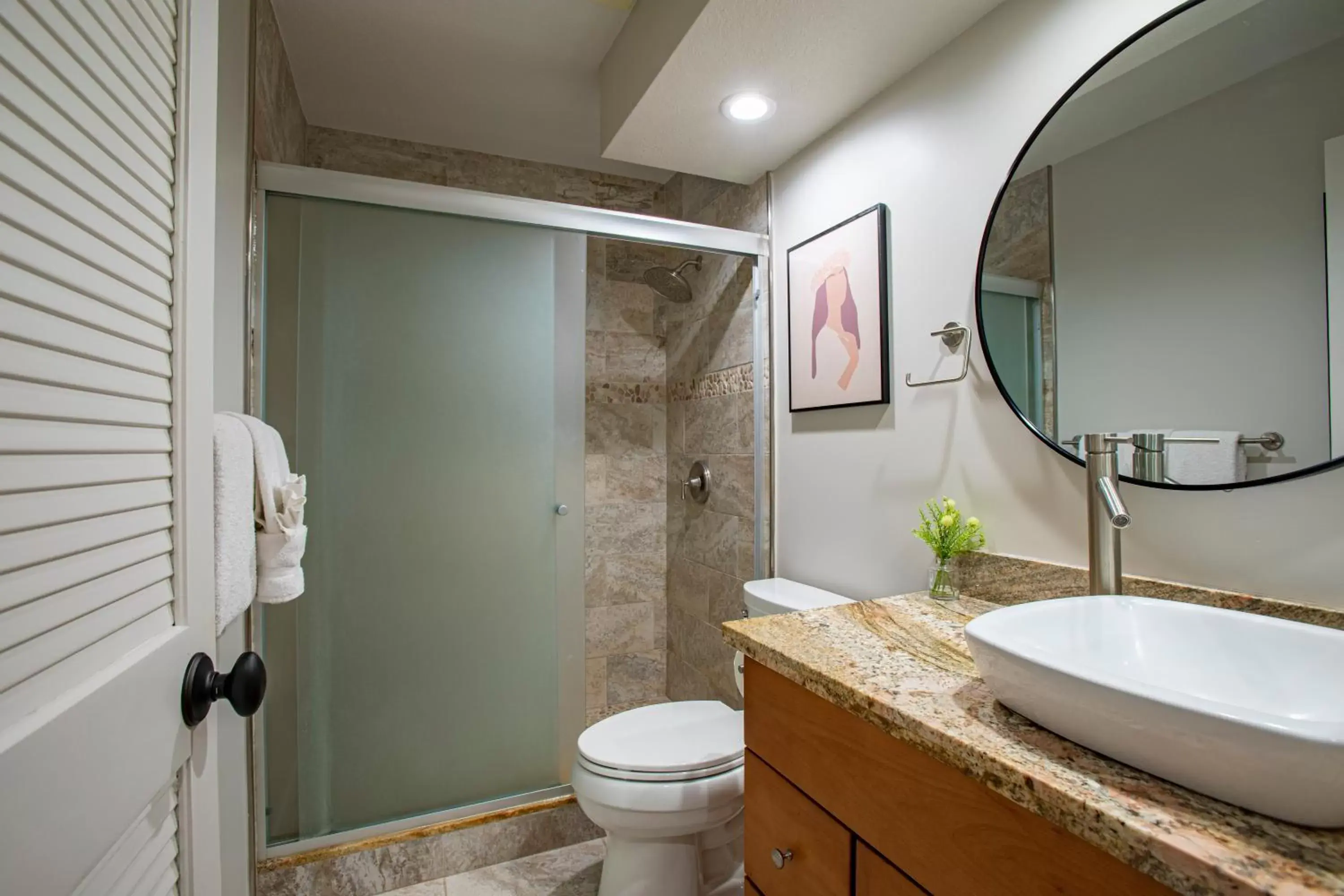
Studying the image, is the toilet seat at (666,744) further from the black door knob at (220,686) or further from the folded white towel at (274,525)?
the black door knob at (220,686)

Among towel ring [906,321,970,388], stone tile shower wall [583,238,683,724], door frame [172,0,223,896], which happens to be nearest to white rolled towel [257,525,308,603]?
door frame [172,0,223,896]

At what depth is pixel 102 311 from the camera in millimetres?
494

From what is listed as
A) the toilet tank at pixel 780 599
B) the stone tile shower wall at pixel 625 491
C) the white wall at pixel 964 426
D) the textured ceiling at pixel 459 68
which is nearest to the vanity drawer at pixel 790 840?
the toilet tank at pixel 780 599

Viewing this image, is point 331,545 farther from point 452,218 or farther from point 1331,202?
point 1331,202

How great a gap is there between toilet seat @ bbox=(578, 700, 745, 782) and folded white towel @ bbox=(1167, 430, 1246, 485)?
92 centimetres

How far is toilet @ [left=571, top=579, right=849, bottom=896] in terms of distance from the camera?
1334 mm

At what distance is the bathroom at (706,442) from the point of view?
1.58 ft

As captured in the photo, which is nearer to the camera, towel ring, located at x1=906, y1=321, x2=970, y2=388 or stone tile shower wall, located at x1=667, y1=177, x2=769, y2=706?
towel ring, located at x1=906, y1=321, x2=970, y2=388

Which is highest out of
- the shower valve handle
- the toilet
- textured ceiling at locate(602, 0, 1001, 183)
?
textured ceiling at locate(602, 0, 1001, 183)

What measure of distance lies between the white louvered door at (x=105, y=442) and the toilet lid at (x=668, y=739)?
873 millimetres

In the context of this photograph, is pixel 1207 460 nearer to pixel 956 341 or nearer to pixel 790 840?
pixel 956 341

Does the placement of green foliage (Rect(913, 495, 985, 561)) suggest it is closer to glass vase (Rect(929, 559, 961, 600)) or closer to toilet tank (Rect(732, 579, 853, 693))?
glass vase (Rect(929, 559, 961, 600))

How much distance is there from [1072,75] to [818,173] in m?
→ 0.74

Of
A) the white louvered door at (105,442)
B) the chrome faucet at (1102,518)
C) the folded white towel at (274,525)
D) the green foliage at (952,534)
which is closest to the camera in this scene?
the white louvered door at (105,442)
